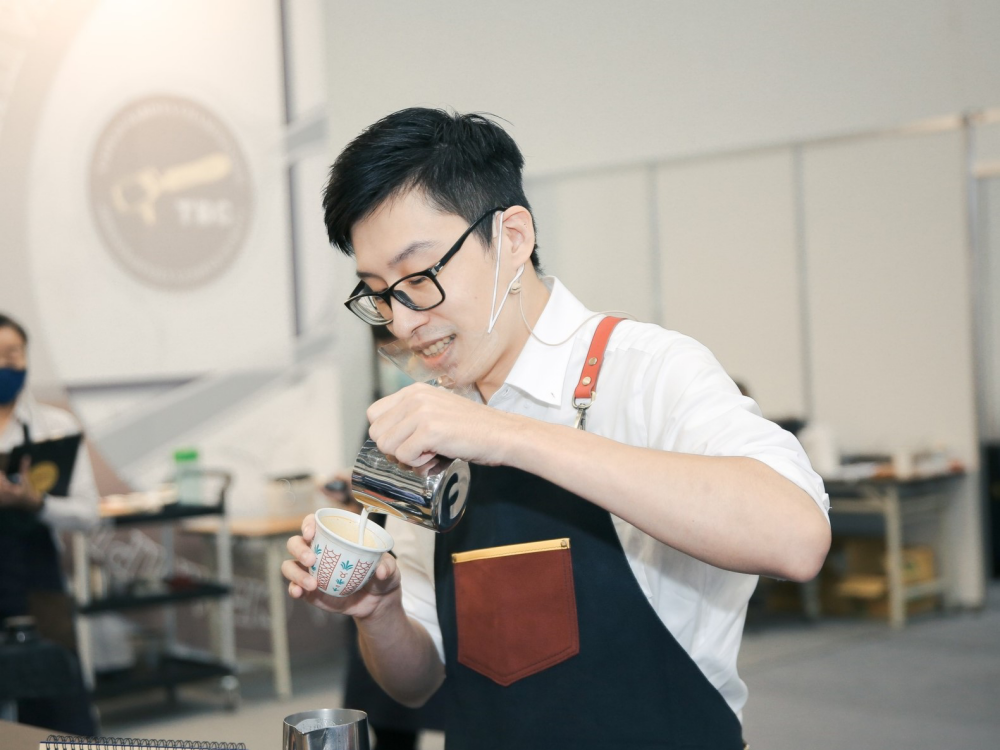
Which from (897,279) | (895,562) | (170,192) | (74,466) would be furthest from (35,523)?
(897,279)

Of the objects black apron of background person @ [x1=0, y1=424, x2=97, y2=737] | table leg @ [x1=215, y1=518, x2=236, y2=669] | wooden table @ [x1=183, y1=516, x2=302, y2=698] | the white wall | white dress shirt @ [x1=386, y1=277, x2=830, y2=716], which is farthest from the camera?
wooden table @ [x1=183, y1=516, x2=302, y2=698]

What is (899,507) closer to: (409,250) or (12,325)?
(12,325)

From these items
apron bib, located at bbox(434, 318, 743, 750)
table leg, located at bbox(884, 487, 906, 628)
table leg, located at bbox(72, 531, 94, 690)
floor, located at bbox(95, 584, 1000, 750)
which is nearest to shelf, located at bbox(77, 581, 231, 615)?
table leg, located at bbox(72, 531, 94, 690)

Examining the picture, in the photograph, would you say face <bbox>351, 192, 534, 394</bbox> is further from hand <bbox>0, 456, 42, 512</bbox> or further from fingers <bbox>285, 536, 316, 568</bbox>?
hand <bbox>0, 456, 42, 512</bbox>

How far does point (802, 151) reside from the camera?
16.8 feet

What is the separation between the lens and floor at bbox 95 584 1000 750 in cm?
365

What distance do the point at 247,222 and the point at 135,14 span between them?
1.00 m

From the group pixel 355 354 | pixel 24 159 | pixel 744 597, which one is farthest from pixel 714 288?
pixel 744 597

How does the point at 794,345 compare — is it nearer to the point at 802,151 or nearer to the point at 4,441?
the point at 802,151

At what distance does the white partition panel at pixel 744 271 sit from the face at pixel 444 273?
9.95 ft

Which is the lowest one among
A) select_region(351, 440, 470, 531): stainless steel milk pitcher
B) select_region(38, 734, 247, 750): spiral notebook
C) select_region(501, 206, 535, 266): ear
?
select_region(38, 734, 247, 750): spiral notebook

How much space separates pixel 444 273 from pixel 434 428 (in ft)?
0.84

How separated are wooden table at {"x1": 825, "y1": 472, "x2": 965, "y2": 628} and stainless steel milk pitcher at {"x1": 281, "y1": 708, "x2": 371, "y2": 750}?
4.40 meters

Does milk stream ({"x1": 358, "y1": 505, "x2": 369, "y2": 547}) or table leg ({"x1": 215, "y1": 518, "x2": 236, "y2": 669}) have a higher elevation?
milk stream ({"x1": 358, "y1": 505, "x2": 369, "y2": 547})
